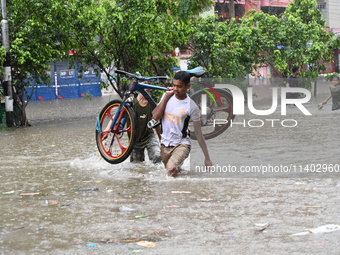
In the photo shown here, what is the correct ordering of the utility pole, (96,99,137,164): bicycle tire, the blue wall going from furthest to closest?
the blue wall < the utility pole < (96,99,137,164): bicycle tire

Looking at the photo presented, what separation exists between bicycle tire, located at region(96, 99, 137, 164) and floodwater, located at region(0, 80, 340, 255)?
0.83 feet

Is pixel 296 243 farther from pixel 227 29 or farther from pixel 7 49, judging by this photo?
pixel 227 29

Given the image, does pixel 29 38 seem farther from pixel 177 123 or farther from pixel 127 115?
pixel 177 123

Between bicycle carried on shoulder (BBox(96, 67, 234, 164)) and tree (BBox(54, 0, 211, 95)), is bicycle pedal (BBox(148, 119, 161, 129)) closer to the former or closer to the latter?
bicycle carried on shoulder (BBox(96, 67, 234, 164))

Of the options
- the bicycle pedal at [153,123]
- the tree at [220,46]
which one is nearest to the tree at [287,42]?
the tree at [220,46]

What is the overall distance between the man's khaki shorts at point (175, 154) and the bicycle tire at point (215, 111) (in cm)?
220

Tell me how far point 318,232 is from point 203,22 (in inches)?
745

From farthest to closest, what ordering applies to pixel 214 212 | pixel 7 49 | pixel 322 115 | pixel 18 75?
1. pixel 18 75
2. pixel 7 49
3. pixel 322 115
4. pixel 214 212

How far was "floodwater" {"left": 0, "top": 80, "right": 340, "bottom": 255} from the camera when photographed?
5074 millimetres

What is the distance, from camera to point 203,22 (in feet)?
77.4

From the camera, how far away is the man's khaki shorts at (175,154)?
26.6 ft

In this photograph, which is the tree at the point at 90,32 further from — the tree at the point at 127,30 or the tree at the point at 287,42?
the tree at the point at 287,42

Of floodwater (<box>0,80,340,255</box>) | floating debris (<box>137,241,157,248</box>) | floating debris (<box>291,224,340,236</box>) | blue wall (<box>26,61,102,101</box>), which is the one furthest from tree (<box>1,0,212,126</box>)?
blue wall (<box>26,61,102,101</box>)

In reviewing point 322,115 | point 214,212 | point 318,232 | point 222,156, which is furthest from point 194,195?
point 322,115
